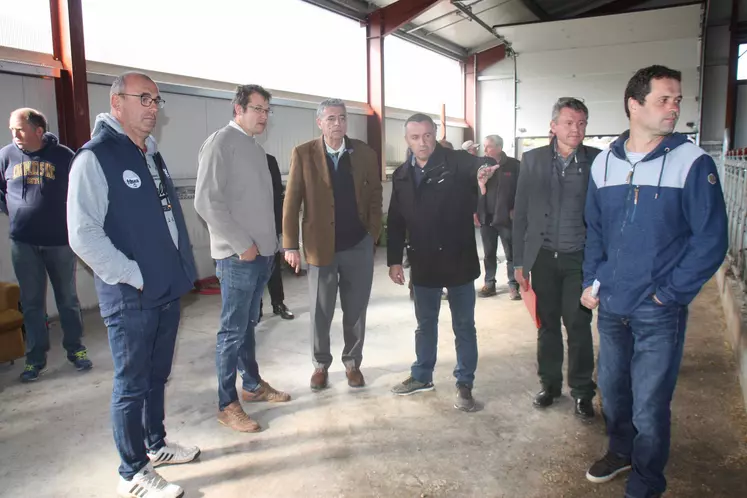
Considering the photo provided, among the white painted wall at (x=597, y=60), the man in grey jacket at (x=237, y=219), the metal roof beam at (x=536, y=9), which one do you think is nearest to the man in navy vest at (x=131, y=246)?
the man in grey jacket at (x=237, y=219)

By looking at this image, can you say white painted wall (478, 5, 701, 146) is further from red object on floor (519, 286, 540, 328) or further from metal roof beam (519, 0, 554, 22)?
red object on floor (519, 286, 540, 328)

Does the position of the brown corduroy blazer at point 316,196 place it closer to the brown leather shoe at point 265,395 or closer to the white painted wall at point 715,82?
the brown leather shoe at point 265,395

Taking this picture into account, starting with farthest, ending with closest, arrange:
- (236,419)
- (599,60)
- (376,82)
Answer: (376,82) → (599,60) → (236,419)

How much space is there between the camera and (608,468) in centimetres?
244

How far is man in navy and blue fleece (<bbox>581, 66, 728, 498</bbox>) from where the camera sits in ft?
6.36

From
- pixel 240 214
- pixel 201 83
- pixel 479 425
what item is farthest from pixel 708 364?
pixel 201 83

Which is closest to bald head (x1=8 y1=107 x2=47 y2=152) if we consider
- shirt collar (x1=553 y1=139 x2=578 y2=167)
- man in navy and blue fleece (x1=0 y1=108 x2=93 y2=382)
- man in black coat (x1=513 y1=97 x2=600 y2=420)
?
man in navy and blue fleece (x1=0 y1=108 x2=93 y2=382)

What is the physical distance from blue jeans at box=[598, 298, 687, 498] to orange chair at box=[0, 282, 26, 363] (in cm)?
380

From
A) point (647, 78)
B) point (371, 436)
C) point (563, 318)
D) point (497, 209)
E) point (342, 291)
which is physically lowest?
point (371, 436)

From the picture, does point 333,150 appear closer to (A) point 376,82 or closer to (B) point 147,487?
(B) point 147,487

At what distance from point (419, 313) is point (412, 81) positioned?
8547 mm

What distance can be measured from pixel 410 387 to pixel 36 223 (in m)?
2.75

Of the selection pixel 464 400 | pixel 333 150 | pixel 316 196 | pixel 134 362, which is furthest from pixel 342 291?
pixel 134 362

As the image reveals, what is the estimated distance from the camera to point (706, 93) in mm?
10836
